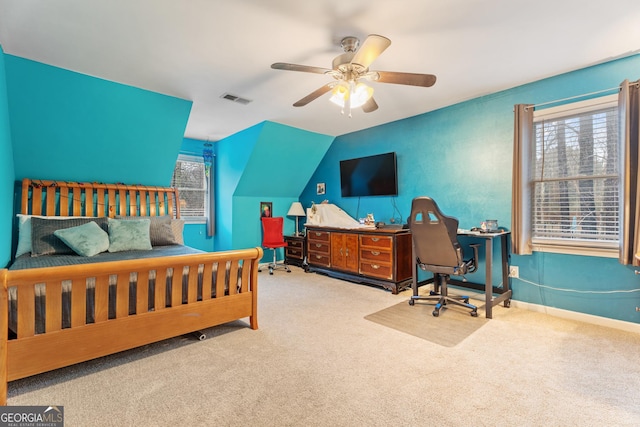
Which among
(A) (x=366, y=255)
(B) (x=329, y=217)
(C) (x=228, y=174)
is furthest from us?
(C) (x=228, y=174)

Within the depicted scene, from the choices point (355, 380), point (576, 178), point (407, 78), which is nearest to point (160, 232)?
point (355, 380)

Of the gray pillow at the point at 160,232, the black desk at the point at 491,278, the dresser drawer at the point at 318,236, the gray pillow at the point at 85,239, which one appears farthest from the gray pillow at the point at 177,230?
the black desk at the point at 491,278

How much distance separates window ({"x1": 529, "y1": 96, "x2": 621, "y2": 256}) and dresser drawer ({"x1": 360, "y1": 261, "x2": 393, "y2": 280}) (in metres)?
1.58

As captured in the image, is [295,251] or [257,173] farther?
[295,251]

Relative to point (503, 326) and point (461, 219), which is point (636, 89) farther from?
point (503, 326)

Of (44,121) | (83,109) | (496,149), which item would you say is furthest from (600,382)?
(44,121)

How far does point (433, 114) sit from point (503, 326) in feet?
8.68

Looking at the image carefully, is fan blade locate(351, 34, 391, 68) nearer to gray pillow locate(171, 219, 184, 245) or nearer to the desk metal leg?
the desk metal leg

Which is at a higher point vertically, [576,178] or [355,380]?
[576,178]

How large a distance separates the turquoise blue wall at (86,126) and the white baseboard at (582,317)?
14.7ft

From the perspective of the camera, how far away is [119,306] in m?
1.99

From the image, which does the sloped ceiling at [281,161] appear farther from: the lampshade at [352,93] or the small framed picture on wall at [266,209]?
the lampshade at [352,93]

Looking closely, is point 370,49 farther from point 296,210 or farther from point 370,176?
point 296,210

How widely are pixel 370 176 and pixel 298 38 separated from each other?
8.71ft
